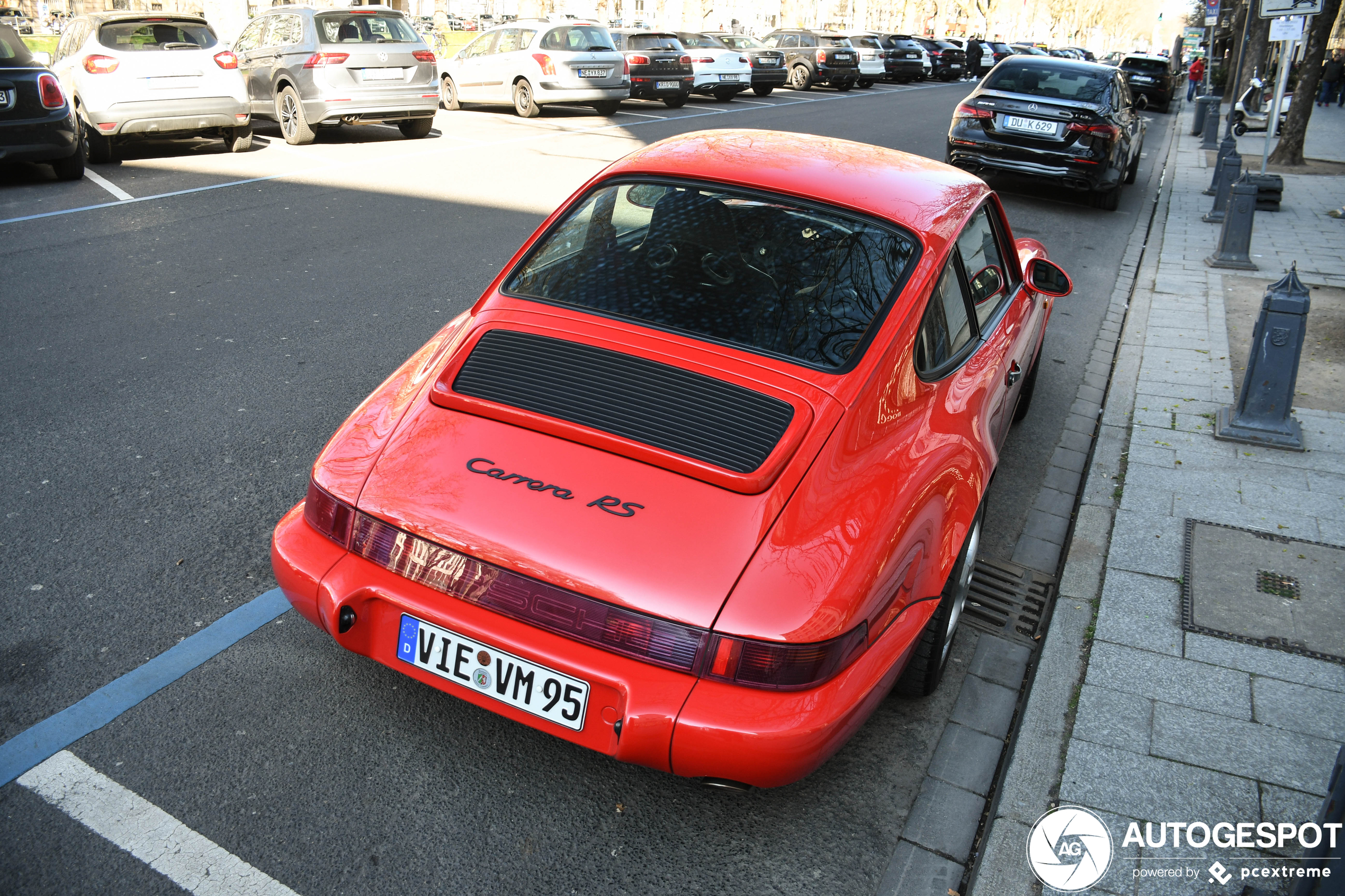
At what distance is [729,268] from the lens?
9.89 feet

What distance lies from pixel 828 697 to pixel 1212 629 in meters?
1.97

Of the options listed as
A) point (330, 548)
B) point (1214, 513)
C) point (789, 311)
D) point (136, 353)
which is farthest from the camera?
point (136, 353)

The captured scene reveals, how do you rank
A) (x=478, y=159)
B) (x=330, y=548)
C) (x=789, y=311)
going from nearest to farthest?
(x=330, y=548), (x=789, y=311), (x=478, y=159)

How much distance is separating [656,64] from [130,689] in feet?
64.5

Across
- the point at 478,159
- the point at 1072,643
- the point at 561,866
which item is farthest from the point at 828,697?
the point at 478,159

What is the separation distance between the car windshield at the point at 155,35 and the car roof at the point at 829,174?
10.2m

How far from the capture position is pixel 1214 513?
14.3ft

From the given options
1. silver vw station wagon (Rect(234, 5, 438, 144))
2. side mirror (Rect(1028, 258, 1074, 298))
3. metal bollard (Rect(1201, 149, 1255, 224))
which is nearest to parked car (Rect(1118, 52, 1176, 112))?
metal bollard (Rect(1201, 149, 1255, 224))

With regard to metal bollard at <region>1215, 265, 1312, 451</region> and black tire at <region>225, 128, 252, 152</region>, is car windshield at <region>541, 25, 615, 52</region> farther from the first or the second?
metal bollard at <region>1215, 265, 1312, 451</region>

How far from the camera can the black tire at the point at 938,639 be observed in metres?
2.93

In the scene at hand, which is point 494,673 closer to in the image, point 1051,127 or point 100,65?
point 1051,127

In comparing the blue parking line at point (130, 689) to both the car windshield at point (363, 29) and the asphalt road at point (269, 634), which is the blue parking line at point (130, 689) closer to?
the asphalt road at point (269, 634)

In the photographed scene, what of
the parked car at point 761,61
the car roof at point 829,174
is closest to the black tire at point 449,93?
the parked car at point 761,61

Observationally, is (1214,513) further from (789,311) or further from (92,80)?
(92,80)
